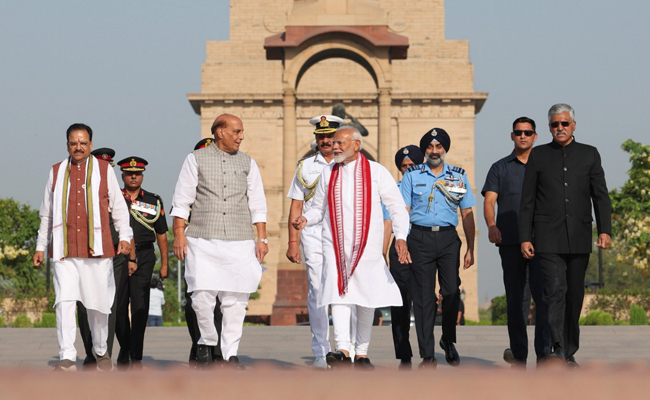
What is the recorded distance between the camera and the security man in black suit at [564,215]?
363 inches

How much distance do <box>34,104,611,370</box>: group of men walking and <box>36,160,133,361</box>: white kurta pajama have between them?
1 cm

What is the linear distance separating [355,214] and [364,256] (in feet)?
1.15

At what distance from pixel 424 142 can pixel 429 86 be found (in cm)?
5407

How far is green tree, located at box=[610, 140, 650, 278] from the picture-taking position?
1690 inches

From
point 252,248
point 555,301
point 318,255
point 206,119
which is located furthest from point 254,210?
point 206,119

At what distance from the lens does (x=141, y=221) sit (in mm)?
10539

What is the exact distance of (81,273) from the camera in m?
9.15

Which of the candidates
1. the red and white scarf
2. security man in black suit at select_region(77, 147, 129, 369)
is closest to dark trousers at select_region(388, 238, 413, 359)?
the red and white scarf

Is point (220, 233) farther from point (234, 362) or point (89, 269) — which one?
point (89, 269)

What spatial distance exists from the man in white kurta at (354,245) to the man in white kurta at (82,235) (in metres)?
1.79

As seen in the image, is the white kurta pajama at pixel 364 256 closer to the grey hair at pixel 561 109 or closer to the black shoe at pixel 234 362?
the black shoe at pixel 234 362

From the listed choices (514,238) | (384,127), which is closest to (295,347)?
(514,238)

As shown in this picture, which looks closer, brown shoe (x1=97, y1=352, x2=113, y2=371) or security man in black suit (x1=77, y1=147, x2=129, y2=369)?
brown shoe (x1=97, y1=352, x2=113, y2=371)

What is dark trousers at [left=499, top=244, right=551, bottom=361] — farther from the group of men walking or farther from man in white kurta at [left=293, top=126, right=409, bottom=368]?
man in white kurta at [left=293, top=126, right=409, bottom=368]
